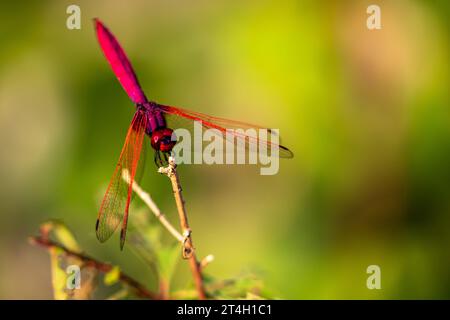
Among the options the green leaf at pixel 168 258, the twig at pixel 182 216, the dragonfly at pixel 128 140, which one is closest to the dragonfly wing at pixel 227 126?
the dragonfly at pixel 128 140

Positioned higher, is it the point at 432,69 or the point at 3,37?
the point at 3,37

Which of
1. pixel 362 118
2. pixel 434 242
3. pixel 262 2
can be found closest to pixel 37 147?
pixel 262 2

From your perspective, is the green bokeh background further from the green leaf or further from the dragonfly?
the dragonfly

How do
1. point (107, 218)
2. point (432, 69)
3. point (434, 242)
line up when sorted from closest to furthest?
1. point (107, 218)
2. point (434, 242)
3. point (432, 69)

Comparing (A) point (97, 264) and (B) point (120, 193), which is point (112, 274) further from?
(B) point (120, 193)

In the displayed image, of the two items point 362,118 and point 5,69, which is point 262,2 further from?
point 5,69

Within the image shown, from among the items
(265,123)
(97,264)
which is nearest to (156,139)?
(97,264)
